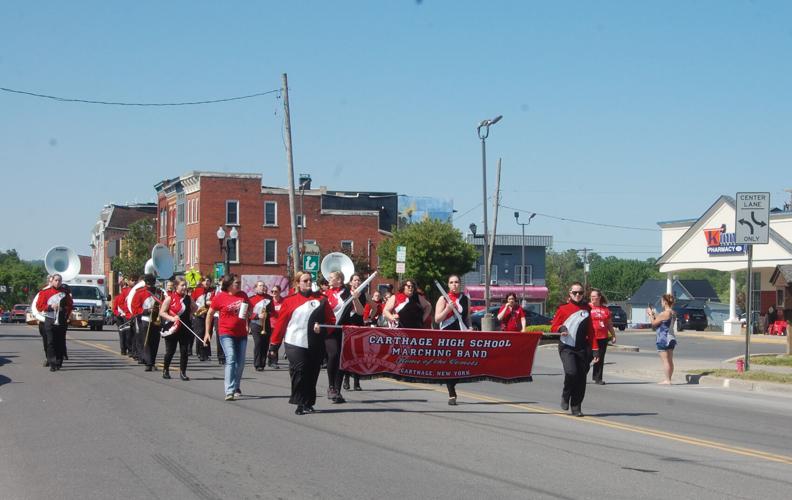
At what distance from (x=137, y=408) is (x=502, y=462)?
5958 millimetres

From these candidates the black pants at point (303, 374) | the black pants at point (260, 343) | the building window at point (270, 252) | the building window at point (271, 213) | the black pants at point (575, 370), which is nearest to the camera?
the black pants at point (303, 374)

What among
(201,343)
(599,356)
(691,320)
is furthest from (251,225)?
(599,356)

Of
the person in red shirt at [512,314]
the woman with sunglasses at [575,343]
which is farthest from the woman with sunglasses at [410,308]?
the person in red shirt at [512,314]

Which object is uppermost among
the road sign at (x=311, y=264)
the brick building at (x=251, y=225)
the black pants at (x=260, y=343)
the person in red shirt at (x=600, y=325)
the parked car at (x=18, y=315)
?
the brick building at (x=251, y=225)

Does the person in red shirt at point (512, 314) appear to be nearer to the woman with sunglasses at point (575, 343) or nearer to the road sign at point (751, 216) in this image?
the road sign at point (751, 216)

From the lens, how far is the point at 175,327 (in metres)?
18.8

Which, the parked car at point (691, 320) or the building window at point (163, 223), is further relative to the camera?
the building window at point (163, 223)

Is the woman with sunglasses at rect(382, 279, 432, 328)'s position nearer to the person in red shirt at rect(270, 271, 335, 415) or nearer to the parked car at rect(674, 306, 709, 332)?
the person in red shirt at rect(270, 271, 335, 415)

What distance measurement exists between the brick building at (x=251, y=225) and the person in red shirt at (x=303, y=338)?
5911 cm

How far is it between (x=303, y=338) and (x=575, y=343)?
12.0ft

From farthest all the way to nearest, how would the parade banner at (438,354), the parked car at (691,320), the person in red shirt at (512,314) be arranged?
the parked car at (691,320) → the person in red shirt at (512,314) → the parade banner at (438,354)

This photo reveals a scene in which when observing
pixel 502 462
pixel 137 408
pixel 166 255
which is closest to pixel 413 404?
pixel 137 408

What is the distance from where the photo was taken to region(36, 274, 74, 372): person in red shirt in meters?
20.5

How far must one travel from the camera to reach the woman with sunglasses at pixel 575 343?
14.4 meters
